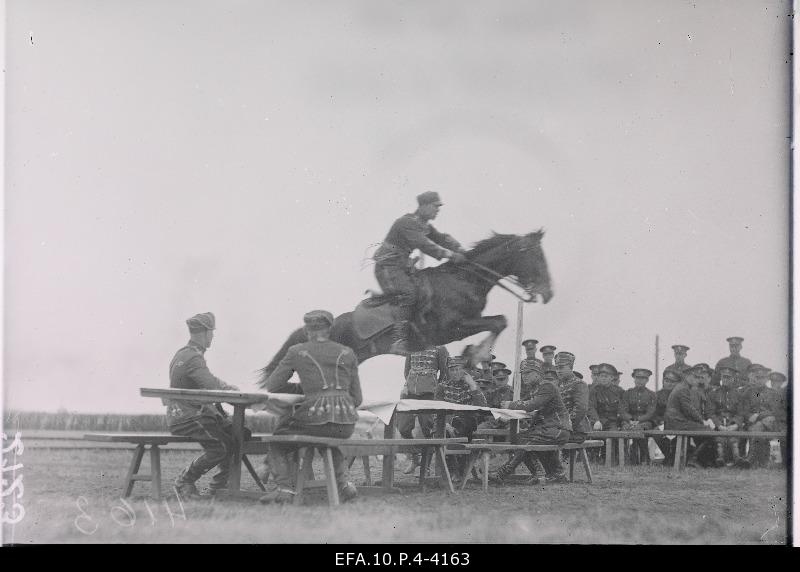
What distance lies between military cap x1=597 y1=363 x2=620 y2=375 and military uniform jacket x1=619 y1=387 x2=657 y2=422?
60cm

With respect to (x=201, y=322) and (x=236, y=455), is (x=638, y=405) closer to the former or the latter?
(x=236, y=455)

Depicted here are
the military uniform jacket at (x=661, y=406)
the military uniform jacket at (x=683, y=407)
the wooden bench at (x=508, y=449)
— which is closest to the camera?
the wooden bench at (x=508, y=449)

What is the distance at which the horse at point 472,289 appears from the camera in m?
9.95

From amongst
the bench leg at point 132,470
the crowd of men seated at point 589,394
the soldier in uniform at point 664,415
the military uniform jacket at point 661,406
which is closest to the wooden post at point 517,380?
the crowd of men seated at point 589,394

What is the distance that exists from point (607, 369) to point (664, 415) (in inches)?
57.9

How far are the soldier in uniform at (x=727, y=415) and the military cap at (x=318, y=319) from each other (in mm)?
3229

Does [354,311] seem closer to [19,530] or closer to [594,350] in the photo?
[594,350]

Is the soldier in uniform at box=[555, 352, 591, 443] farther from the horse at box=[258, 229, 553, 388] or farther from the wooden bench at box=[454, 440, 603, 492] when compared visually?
the horse at box=[258, 229, 553, 388]

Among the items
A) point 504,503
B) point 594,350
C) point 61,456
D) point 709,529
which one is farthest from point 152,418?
point 709,529

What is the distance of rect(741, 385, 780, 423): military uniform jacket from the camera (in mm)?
9539

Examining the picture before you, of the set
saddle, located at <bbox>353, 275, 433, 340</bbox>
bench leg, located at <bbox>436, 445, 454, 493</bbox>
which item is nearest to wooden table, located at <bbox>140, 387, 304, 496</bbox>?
saddle, located at <bbox>353, 275, 433, 340</bbox>

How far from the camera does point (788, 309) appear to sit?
930cm

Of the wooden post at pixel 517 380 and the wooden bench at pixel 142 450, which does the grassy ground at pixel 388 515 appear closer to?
the wooden bench at pixel 142 450

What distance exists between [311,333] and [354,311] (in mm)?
844
